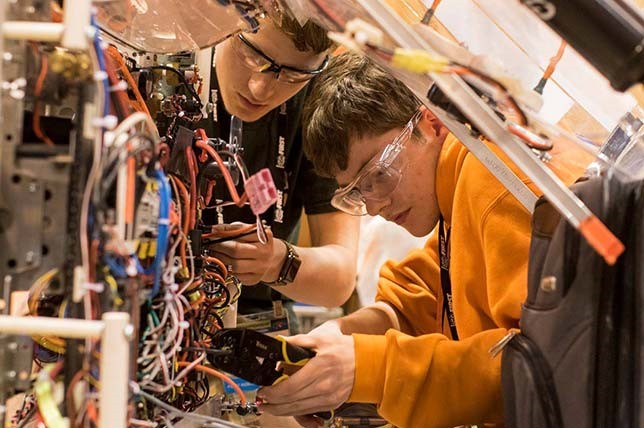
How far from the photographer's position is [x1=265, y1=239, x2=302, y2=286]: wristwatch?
67.7 inches

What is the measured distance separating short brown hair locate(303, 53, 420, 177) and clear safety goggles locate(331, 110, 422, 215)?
0.16ft

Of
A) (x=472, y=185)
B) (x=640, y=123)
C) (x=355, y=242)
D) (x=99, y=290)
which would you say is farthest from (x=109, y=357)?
(x=355, y=242)

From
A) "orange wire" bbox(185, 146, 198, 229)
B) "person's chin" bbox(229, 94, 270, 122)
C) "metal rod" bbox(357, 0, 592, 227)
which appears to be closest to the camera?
"metal rod" bbox(357, 0, 592, 227)

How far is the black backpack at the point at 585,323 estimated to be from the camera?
34.3 inches

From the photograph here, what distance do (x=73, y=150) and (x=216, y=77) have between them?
3.54 ft

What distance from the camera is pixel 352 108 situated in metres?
1.55

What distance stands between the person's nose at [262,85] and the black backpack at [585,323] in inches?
35.8

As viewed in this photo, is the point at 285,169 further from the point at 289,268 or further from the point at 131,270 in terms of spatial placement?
the point at 131,270

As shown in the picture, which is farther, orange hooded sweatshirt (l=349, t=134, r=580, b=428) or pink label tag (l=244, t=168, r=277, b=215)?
orange hooded sweatshirt (l=349, t=134, r=580, b=428)

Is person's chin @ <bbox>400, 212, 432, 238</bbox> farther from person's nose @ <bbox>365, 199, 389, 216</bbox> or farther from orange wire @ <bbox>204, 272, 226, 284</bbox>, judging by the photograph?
orange wire @ <bbox>204, 272, 226, 284</bbox>

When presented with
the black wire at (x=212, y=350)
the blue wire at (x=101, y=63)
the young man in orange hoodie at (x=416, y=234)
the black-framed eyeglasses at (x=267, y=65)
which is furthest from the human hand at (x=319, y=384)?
the black-framed eyeglasses at (x=267, y=65)

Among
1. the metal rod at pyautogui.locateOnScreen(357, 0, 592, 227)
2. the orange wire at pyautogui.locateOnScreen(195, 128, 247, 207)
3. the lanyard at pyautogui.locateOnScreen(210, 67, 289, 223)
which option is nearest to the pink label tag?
the orange wire at pyautogui.locateOnScreen(195, 128, 247, 207)

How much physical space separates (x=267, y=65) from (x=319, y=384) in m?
0.80

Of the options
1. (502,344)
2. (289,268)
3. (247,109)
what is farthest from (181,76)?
(502,344)
